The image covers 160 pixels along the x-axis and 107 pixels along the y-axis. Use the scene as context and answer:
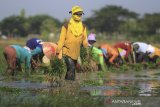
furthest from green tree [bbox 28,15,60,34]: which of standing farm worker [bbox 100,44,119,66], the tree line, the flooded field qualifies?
the flooded field

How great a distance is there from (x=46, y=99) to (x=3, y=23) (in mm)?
115318

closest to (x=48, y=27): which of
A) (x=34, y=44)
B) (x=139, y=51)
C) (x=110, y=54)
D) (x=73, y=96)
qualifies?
(x=139, y=51)

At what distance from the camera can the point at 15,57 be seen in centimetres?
1658

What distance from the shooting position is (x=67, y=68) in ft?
44.7

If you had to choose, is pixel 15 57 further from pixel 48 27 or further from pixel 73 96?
pixel 48 27

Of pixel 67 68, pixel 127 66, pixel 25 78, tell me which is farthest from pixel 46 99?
pixel 127 66

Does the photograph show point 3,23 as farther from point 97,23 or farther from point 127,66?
point 127,66

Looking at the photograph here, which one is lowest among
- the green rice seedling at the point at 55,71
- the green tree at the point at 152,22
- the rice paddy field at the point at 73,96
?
the rice paddy field at the point at 73,96

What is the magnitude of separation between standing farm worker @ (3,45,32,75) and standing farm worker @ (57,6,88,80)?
319cm

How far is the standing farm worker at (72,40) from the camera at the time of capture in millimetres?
13516

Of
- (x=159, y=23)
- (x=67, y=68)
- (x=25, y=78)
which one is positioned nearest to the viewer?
(x=67, y=68)

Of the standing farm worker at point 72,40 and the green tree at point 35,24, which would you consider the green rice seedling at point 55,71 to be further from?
the green tree at point 35,24

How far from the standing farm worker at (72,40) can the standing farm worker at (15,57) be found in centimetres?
319

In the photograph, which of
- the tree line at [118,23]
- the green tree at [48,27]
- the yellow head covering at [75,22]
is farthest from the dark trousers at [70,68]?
the green tree at [48,27]
